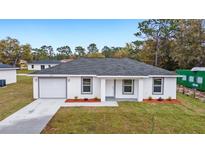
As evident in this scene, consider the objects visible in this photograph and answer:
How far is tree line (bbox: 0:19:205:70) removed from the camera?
28.3 meters

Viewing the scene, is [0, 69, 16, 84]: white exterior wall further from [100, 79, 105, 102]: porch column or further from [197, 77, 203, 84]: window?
[197, 77, 203, 84]: window

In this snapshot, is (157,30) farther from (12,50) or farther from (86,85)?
(12,50)

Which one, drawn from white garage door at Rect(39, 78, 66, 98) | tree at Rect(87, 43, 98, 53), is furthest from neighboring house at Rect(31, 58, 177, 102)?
tree at Rect(87, 43, 98, 53)

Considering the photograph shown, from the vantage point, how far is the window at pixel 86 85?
14578mm

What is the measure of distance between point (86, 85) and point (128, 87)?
3396 millimetres

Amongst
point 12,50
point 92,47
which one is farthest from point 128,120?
point 92,47

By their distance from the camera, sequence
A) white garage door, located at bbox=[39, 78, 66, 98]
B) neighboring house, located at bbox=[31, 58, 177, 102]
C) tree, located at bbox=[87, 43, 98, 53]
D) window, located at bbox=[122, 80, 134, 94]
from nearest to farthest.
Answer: neighboring house, located at bbox=[31, 58, 177, 102]
window, located at bbox=[122, 80, 134, 94]
white garage door, located at bbox=[39, 78, 66, 98]
tree, located at bbox=[87, 43, 98, 53]

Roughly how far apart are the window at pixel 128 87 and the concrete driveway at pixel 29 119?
5293 millimetres

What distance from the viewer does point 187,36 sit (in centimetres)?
2900

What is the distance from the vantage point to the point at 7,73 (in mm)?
24375

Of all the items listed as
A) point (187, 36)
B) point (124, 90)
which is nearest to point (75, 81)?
point (124, 90)

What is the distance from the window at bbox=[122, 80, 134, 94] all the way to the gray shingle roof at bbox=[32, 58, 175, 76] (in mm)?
745

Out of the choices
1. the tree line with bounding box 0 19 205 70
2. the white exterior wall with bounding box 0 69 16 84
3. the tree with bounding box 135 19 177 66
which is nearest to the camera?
the white exterior wall with bounding box 0 69 16 84
